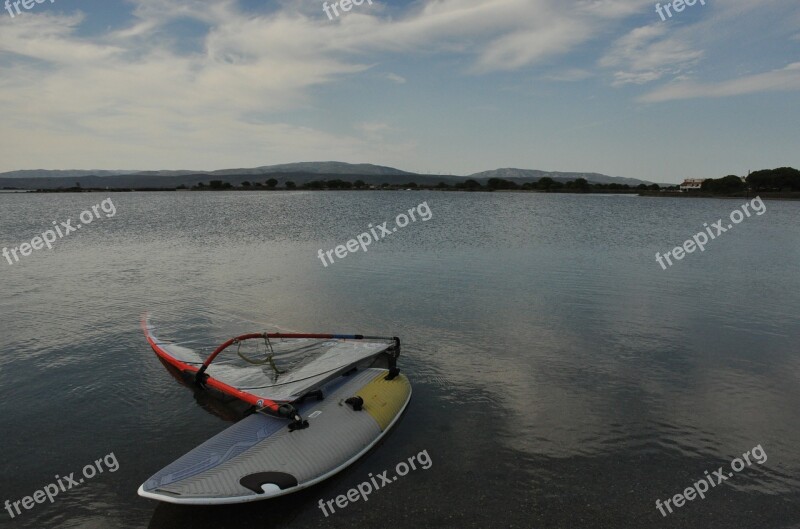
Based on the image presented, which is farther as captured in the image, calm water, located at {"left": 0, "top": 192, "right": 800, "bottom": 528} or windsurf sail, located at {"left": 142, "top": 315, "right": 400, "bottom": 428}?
windsurf sail, located at {"left": 142, "top": 315, "right": 400, "bottom": 428}

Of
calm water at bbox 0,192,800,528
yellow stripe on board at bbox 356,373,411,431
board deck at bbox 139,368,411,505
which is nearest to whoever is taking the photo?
board deck at bbox 139,368,411,505

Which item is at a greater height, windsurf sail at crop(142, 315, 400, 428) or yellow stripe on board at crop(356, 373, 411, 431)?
windsurf sail at crop(142, 315, 400, 428)

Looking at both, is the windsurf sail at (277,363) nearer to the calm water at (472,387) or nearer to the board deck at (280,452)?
the board deck at (280,452)

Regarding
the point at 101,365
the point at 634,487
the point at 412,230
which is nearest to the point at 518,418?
the point at 634,487

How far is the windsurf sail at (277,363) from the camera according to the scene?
452 inches

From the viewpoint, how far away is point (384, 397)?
12.0 meters

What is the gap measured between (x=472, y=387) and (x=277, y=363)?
5757 mm

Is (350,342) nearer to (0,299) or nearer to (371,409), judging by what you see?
(371,409)

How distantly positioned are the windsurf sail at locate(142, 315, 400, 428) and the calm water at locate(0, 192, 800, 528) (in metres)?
0.85

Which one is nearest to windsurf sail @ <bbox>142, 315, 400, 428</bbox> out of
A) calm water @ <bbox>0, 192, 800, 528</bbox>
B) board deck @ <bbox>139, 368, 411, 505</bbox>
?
board deck @ <bbox>139, 368, 411, 505</bbox>

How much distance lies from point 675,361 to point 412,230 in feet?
126

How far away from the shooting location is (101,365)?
15055 mm

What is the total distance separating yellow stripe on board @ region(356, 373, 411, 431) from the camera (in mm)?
11398

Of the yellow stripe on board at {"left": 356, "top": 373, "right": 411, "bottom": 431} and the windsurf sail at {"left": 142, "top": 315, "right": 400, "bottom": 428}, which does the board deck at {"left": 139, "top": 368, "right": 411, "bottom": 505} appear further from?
the windsurf sail at {"left": 142, "top": 315, "right": 400, "bottom": 428}
